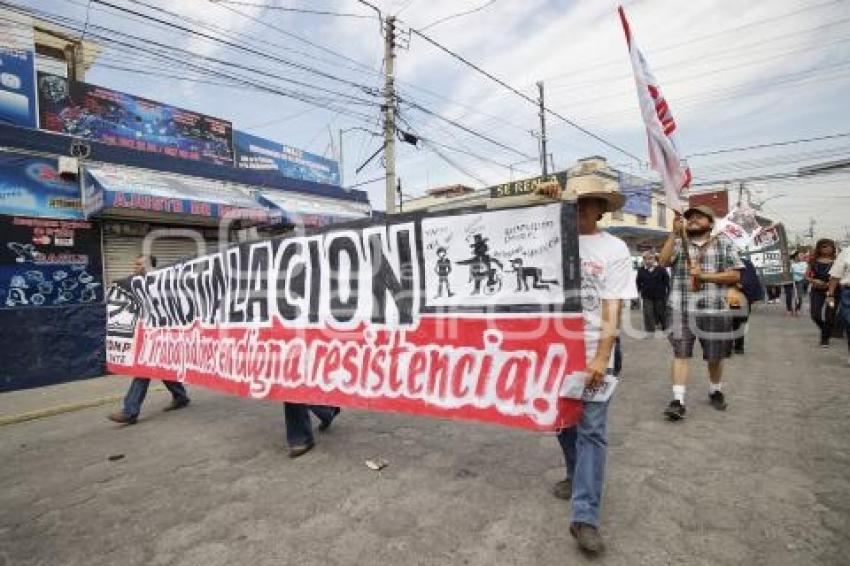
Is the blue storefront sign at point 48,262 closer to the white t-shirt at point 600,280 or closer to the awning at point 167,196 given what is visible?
the awning at point 167,196

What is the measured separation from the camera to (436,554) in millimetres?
2699

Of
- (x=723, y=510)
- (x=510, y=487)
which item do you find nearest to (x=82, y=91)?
(x=510, y=487)

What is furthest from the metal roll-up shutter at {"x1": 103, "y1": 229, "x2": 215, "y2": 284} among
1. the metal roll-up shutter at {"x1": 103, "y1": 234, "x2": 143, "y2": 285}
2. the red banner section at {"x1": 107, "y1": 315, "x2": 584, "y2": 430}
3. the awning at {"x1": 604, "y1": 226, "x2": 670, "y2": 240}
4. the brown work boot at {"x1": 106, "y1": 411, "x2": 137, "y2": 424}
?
the awning at {"x1": 604, "y1": 226, "x2": 670, "y2": 240}

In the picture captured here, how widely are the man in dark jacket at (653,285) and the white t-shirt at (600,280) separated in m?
8.01

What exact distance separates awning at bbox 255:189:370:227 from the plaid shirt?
30.2 feet

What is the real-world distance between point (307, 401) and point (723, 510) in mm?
2963

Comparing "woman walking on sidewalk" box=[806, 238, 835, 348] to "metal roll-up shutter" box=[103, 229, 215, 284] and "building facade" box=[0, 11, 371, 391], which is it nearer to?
"building facade" box=[0, 11, 371, 391]

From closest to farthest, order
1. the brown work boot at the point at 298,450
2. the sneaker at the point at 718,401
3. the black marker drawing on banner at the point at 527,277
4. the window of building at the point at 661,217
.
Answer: the black marker drawing on banner at the point at 527,277, the brown work boot at the point at 298,450, the sneaker at the point at 718,401, the window of building at the point at 661,217

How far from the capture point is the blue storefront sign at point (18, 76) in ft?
33.9

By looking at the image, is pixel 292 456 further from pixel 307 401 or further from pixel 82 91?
pixel 82 91

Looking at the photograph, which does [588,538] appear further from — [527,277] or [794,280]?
[794,280]

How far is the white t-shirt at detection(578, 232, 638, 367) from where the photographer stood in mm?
2877

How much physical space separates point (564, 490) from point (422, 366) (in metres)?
1.23

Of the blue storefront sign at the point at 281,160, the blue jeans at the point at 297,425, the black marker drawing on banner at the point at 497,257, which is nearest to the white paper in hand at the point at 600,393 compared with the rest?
the black marker drawing on banner at the point at 497,257
